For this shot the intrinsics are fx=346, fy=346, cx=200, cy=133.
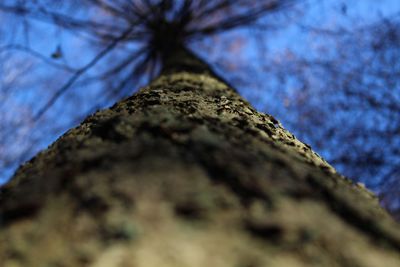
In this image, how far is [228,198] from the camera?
2.19 feet

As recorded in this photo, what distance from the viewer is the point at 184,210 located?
61cm

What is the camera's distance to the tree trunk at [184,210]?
1.86ft

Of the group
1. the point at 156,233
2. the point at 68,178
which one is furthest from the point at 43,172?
the point at 156,233

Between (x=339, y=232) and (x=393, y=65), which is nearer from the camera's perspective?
(x=339, y=232)

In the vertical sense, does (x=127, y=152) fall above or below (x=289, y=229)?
above

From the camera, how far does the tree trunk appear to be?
567 mm

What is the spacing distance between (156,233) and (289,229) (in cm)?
23

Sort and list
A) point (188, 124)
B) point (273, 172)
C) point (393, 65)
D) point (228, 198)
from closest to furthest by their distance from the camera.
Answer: point (228, 198) → point (273, 172) → point (188, 124) → point (393, 65)

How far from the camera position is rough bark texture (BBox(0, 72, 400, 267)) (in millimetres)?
567

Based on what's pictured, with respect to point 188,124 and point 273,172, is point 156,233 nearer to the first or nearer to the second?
point 273,172

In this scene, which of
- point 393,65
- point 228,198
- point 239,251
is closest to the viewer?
point 239,251

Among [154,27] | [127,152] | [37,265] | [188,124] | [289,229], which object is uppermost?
[154,27]

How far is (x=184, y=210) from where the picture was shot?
611 mm

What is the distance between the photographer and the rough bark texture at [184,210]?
0.57 metres
